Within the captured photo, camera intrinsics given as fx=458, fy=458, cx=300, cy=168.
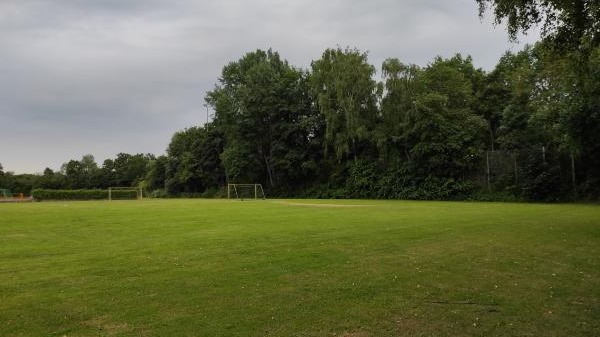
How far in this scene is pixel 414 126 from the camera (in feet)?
133

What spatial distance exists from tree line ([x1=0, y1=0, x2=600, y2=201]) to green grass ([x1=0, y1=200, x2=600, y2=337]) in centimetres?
746

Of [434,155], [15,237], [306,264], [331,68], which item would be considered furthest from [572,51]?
[331,68]

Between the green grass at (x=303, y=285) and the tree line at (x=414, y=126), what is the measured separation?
7464mm

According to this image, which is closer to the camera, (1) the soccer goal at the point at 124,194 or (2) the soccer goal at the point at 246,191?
(2) the soccer goal at the point at 246,191

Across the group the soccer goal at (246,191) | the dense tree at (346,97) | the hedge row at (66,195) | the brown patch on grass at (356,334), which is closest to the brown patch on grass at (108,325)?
the brown patch on grass at (356,334)

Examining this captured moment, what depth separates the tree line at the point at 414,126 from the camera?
2666 centimetres

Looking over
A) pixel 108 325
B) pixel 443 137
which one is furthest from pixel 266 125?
pixel 108 325

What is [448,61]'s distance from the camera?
172 ft

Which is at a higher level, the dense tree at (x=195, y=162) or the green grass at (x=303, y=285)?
the dense tree at (x=195, y=162)

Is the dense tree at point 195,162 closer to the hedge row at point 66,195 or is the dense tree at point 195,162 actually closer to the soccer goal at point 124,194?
the soccer goal at point 124,194

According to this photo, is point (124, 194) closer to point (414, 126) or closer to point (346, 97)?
point (346, 97)

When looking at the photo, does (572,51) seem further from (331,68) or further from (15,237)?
(331,68)

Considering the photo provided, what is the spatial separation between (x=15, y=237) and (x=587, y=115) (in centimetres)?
2807

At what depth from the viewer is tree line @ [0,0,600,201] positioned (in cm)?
2666
